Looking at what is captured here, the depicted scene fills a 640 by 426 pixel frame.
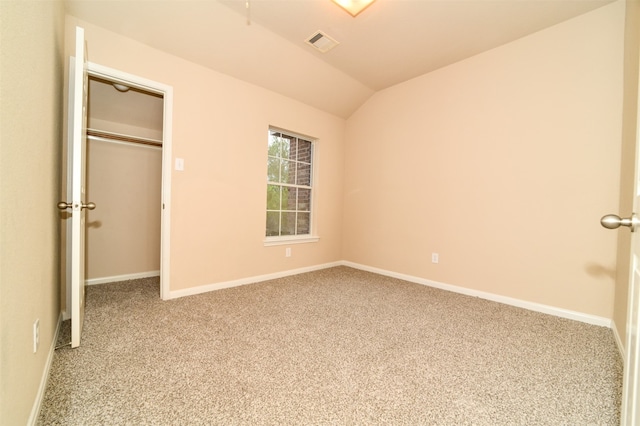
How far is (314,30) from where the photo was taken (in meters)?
2.60

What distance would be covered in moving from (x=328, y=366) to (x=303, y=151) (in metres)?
2.92

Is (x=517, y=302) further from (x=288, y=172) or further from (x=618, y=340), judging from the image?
(x=288, y=172)

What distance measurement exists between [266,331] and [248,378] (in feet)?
1.75

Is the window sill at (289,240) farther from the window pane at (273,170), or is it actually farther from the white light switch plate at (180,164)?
the white light switch plate at (180,164)

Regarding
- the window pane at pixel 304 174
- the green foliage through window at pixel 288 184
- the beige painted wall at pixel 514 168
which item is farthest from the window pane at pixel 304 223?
the beige painted wall at pixel 514 168

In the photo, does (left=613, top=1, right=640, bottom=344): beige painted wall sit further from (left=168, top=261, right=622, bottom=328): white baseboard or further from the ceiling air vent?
the ceiling air vent

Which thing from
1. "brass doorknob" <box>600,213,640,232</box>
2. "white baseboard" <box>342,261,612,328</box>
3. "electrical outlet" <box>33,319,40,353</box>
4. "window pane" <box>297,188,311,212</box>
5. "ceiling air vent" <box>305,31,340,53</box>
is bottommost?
"white baseboard" <box>342,261,612,328</box>

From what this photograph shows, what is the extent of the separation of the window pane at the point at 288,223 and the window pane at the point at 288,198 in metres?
0.08

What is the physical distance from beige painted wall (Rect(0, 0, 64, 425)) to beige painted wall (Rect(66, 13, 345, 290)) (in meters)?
1.03

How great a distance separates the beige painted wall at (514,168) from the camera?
7.23 ft

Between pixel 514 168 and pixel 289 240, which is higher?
pixel 514 168

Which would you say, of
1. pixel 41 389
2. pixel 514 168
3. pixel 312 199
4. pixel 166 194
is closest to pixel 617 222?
pixel 514 168

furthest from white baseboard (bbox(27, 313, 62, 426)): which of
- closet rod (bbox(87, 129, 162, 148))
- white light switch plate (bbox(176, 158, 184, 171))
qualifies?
closet rod (bbox(87, 129, 162, 148))

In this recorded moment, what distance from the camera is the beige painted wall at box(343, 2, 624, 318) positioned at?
7.23 feet
